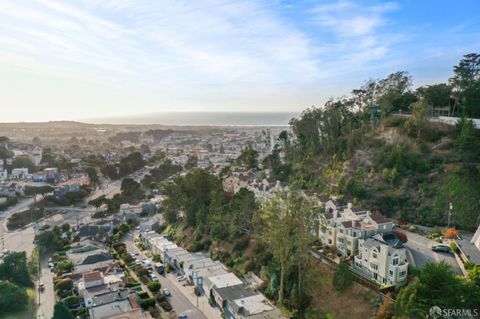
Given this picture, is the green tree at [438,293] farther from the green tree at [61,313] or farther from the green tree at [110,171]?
the green tree at [110,171]

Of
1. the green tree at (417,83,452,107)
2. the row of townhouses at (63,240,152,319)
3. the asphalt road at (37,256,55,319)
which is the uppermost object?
the green tree at (417,83,452,107)

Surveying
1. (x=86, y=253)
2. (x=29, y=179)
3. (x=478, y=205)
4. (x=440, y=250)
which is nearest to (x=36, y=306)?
(x=86, y=253)

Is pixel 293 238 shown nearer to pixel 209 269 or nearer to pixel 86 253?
pixel 209 269

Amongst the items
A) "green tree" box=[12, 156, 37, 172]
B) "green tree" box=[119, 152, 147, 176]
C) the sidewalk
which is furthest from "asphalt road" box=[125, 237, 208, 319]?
"green tree" box=[12, 156, 37, 172]

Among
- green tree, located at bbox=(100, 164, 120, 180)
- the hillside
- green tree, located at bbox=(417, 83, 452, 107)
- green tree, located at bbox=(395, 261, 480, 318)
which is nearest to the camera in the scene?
green tree, located at bbox=(395, 261, 480, 318)

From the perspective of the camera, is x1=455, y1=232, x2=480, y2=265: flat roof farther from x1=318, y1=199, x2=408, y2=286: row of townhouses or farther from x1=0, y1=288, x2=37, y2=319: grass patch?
x1=0, y1=288, x2=37, y2=319: grass patch

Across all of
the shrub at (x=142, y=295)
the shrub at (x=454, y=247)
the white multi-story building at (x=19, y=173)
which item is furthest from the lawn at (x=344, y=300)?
the white multi-story building at (x=19, y=173)
